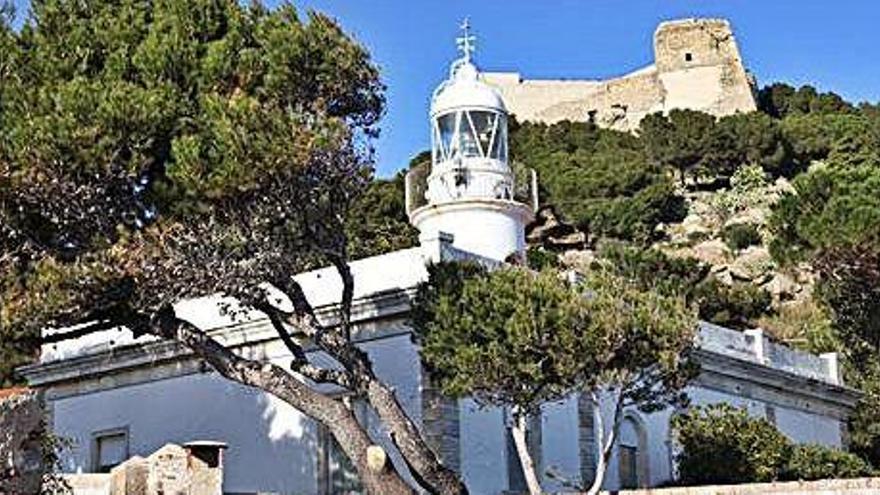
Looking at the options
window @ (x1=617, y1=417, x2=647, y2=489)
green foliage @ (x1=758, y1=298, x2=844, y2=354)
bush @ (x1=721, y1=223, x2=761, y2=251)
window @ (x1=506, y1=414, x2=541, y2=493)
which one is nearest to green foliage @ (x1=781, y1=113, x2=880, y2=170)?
bush @ (x1=721, y1=223, x2=761, y2=251)

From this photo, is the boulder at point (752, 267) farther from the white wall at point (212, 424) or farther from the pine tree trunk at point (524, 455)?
the pine tree trunk at point (524, 455)

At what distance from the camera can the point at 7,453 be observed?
8.84 meters

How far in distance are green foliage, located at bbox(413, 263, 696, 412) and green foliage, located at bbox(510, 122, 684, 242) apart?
36.6 m

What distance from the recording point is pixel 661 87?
226 ft

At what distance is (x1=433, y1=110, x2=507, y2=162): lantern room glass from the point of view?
851 inches

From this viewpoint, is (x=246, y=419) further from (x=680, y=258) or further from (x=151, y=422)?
(x=680, y=258)

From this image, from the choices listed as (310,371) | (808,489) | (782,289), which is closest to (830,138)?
(782,289)

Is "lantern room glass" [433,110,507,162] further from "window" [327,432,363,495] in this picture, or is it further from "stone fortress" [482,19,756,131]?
"stone fortress" [482,19,756,131]

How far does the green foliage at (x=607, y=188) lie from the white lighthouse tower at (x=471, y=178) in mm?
30793

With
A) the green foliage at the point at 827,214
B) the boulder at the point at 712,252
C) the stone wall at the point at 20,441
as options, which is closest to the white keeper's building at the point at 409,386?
the green foliage at the point at 827,214

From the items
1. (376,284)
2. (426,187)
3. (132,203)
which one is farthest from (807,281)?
(132,203)

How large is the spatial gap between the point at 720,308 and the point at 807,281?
2.78 metres

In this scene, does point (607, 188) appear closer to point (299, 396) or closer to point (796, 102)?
point (796, 102)

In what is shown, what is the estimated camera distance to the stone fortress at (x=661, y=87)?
221ft
